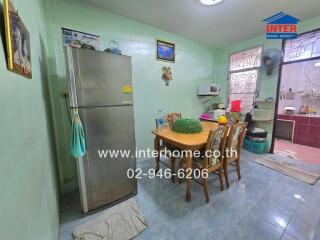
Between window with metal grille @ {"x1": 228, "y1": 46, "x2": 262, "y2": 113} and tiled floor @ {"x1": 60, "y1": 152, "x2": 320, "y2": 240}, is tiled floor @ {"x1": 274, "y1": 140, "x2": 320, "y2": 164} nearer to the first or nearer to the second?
tiled floor @ {"x1": 60, "y1": 152, "x2": 320, "y2": 240}

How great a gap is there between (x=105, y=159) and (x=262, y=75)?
360 centimetres

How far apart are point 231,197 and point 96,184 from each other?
1680 mm

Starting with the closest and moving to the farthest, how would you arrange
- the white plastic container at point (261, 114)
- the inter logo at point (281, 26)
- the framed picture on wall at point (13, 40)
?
1. the framed picture on wall at point (13, 40)
2. the inter logo at point (281, 26)
3. the white plastic container at point (261, 114)

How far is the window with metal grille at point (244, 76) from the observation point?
342 centimetres

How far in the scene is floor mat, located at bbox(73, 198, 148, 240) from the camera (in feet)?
4.60

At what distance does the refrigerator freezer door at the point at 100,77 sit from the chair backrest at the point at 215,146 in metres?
1.10

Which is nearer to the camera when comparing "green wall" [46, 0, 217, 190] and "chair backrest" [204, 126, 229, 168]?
"chair backrest" [204, 126, 229, 168]

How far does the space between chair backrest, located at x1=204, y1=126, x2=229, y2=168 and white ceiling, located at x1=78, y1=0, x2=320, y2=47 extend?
181cm

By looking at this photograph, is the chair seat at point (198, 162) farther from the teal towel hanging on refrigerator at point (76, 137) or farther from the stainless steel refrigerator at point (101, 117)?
the teal towel hanging on refrigerator at point (76, 137)

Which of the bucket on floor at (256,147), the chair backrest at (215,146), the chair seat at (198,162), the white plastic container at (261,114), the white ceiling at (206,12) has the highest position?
the white ceiling at (206,12)

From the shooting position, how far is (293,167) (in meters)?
2.62

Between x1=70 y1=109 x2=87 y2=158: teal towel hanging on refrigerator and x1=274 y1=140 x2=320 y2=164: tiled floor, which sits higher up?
x1=70 y1=109 x2=87 y2=158: teal towel hanging on refrigerator

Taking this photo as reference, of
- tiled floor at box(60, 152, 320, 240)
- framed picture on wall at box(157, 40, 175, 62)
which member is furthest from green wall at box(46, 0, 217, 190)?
tiled floor at box(60, 152, 320, 240)

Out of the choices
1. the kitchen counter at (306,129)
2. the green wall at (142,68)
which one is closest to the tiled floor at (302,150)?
the kitchen counter at (306,129)
